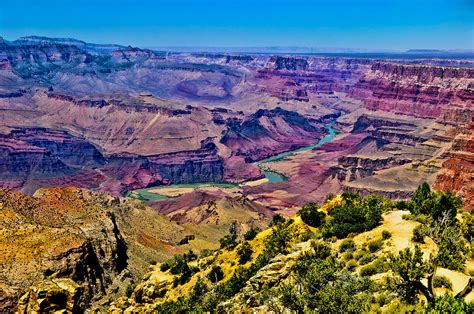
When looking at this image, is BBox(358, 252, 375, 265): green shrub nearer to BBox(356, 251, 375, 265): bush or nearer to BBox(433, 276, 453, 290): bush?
BBox(356, 251, 375, 265): bush

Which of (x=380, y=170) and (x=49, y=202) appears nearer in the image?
(x=49, y=202)

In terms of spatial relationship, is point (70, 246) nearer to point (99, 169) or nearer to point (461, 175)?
point (461, 175)

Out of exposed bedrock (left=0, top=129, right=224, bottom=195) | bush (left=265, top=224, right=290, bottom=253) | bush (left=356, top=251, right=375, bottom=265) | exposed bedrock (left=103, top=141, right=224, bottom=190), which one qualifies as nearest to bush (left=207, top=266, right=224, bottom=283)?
bush (left=265, top=224, right=290, bottom=253)

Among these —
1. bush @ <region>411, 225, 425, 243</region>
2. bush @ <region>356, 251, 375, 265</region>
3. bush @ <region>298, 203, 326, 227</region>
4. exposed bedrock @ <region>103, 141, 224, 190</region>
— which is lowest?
exposed bedrock @ <region>103, 141, 224, 190</region>

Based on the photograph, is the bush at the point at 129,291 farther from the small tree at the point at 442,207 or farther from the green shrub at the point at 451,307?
the green shrub at the point at 451,307

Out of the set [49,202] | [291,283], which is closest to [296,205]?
[49,202]

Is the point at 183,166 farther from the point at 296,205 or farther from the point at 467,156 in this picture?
the point at 467,156

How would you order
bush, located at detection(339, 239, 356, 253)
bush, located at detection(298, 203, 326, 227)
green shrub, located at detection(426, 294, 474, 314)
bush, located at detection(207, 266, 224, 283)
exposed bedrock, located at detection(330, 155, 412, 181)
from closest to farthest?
green shrub, located at detection(426, 294, 474, 314) → bush, located at detection(339, 239, 356, 253) → bush, located at detection(298, 203, 326, 227) → bush, located at detection(207, 266, 224, 283) → exposed bedrock, located at detection(330, 155, 412, 181)

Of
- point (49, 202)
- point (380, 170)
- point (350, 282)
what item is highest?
point (350, 282)

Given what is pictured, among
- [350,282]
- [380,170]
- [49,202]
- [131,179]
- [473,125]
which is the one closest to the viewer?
[350,282]
